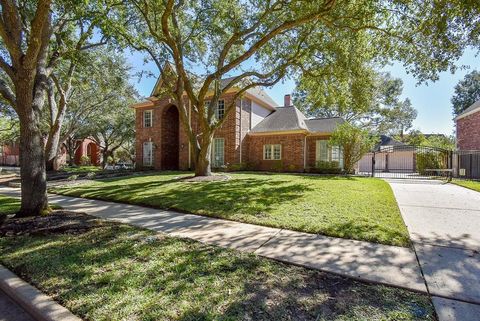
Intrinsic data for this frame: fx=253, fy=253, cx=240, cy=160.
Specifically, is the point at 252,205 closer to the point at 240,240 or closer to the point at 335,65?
the point at 240,240

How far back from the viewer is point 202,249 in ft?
12.5

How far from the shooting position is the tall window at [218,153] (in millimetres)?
19922

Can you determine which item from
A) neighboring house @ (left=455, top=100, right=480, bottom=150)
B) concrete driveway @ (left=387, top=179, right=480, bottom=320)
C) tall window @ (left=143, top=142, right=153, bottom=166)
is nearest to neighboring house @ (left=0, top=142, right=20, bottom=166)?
tall window @ (left=143, top=142, right=153, bottom=166)

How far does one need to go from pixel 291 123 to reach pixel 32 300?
18078 millimetres

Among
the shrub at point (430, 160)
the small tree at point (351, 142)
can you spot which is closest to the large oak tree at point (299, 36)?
the small tree at point (351, 142)

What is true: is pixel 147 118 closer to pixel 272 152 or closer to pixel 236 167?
pixel 236 167

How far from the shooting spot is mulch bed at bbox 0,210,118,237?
4516 mm

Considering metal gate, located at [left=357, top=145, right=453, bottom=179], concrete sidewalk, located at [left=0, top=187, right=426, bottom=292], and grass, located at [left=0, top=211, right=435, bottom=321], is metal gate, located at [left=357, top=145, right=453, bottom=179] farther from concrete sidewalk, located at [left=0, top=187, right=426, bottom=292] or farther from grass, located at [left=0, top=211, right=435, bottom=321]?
grass, located at [left=0, top=211, right=435, bottom=321]

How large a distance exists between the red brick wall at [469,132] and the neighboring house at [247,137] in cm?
924

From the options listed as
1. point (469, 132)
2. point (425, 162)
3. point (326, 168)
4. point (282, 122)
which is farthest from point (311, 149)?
point (469, 132)

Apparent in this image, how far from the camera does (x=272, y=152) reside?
63.6 ft

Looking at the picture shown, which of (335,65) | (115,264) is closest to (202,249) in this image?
(115,264)

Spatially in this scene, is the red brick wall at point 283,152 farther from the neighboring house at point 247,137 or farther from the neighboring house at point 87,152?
the neighboring house at point 87,152

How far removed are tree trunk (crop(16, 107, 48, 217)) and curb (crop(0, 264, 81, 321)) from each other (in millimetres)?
2906
